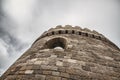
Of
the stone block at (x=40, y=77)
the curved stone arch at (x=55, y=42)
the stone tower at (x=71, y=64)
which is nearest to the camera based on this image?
the stone block at (x=40, y=77)

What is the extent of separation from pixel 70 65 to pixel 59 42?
270 centimetres

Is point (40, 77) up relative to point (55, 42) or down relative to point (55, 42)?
down

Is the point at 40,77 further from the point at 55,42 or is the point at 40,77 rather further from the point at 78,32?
the point at 78,32

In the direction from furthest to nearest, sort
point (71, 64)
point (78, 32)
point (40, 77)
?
point (78, 32) < point (71, 64) < point (40, 77)

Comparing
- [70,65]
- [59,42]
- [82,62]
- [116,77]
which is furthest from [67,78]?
[59,42]

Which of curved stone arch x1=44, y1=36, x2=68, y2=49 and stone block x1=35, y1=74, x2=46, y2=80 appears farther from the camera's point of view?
curved stone arch x1=44, y1=36, x2=68, y2=49

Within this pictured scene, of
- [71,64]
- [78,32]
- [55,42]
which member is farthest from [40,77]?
[78,32]

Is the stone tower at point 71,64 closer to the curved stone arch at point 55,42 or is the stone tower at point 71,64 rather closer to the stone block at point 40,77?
the stone block at point 40,77

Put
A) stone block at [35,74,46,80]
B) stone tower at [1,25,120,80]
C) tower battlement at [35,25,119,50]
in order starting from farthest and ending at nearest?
tower battlement at [35,25,119,50], stone tower at [1,25,120,80], stone block at [35,74,46,80]

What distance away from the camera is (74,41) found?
695 cm

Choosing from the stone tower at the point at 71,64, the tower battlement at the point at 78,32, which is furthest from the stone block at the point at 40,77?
the tower battlement at the point at 78,32

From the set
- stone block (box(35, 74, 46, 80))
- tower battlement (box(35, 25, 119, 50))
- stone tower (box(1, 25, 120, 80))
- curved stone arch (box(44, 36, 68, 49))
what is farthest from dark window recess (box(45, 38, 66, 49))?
stone block (box(35, 74, 46, 80))

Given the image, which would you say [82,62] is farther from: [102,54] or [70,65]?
[102,54]

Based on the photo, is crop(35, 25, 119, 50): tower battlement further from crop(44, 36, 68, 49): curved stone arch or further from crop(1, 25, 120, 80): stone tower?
crop(1, 25, 120, 80): stone tower
